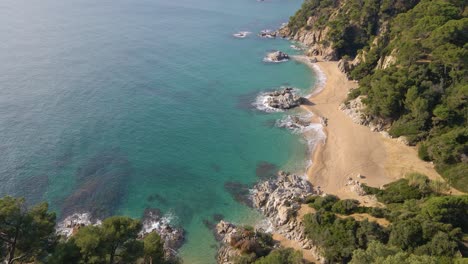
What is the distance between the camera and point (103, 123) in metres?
60.4

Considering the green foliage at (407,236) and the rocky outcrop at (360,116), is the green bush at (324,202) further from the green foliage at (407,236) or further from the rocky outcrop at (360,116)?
the rocky outcrop at (360,116)

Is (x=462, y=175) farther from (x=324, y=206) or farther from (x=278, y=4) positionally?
(x=278, y=4)

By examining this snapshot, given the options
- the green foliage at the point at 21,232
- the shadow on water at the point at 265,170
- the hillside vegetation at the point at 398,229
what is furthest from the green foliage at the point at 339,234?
the green foliage at the point at 21,232

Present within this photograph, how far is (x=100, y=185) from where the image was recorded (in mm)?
46750

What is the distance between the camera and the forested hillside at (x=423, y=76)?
46.6 meters

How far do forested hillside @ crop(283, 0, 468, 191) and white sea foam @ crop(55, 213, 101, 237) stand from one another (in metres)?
45.9

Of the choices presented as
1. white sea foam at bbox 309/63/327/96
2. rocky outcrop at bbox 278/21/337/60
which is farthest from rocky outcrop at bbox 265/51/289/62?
white sea foam at bbox 309/63/327/96

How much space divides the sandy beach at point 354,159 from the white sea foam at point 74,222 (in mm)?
30001

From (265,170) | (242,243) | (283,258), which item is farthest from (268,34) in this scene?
(283,258)

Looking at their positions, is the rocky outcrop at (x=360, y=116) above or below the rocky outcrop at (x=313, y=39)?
below

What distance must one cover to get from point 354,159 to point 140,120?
38.2 meters

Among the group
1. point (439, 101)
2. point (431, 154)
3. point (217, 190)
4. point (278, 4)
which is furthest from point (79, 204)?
point (278, 4)

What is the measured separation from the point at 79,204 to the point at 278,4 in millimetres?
141002

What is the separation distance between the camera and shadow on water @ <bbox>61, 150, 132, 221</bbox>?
43281mm
